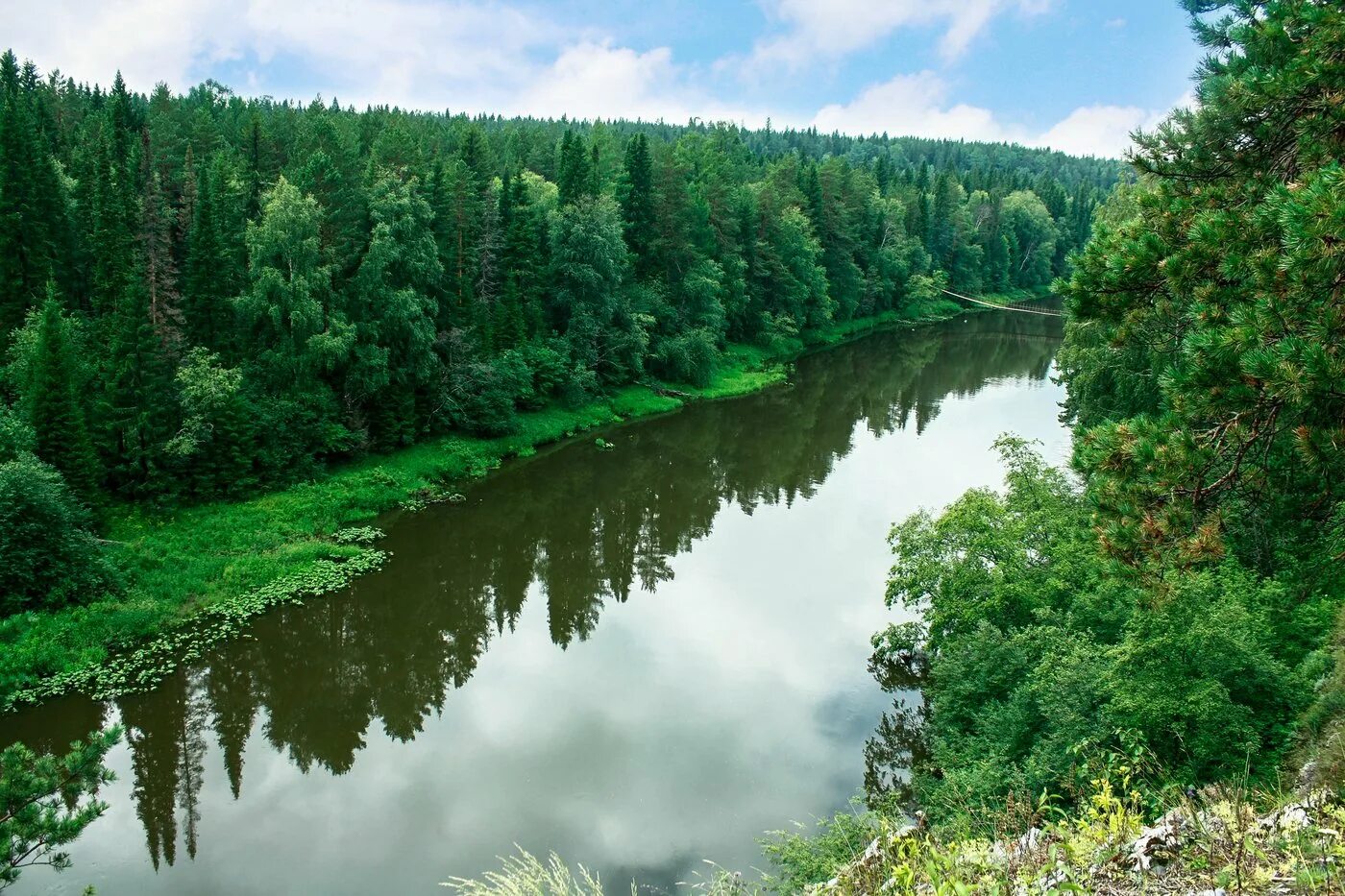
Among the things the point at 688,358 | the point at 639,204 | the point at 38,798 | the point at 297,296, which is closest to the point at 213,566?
the point at 297,296

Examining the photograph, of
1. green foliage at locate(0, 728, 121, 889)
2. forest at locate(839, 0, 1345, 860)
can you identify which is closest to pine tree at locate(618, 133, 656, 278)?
forest at locate(839, 0, 1345, 860)

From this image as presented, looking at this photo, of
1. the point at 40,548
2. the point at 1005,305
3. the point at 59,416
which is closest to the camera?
the point at 40,548

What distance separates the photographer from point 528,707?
18.0 m

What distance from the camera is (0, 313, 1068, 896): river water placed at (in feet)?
46.3

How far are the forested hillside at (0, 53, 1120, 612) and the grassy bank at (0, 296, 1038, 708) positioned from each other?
84 cm

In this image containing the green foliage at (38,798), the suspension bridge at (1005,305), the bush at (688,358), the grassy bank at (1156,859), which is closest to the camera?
the grassy bank at (1156,859)

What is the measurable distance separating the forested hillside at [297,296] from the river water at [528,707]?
17.4ft

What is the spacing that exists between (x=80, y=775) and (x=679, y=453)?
2846cm

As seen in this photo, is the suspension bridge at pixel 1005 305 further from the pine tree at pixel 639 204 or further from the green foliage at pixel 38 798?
the green foliage at pixel 38 798

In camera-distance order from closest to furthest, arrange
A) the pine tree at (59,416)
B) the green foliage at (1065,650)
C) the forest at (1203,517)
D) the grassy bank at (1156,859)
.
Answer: the grassy bank at (1156,859) < the forest at (1203,517) < the green foliage at (1065,650) < the pine tree at (59,416)

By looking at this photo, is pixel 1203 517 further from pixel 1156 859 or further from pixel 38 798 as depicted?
pixel 38 798

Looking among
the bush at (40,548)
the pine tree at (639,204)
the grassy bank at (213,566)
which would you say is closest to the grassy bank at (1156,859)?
the grassy bank at (213,566)

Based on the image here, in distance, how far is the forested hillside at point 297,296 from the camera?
77.7 feet

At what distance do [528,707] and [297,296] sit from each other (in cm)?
1676
